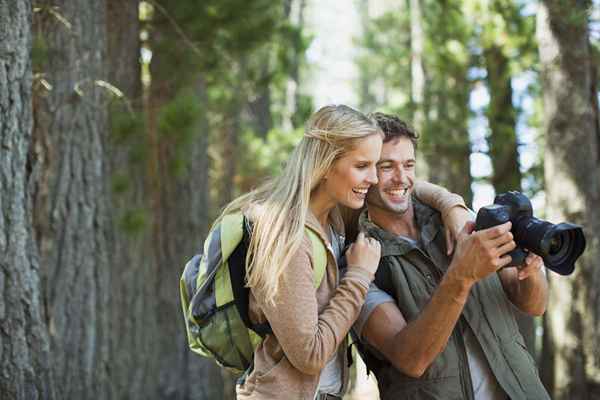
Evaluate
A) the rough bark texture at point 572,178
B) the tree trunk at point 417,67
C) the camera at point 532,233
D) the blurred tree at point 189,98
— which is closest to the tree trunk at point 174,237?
the blurred tree at point 189,98

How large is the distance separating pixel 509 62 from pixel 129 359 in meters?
5.34

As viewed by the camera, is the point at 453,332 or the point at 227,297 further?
the point at 453,332

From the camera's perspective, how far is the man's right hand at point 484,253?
2572mm

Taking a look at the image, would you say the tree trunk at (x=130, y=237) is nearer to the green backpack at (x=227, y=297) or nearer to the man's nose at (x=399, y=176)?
the man's nose at (x=399, y=176)

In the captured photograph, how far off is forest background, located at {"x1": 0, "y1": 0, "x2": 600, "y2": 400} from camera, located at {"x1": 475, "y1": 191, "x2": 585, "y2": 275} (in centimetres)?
193

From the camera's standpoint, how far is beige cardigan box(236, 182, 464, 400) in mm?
2422

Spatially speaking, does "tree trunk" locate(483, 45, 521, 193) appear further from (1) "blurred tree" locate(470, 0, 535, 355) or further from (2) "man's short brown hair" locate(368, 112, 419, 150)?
(2) "man's short brown hair" locate(368, 112, 419, 150)

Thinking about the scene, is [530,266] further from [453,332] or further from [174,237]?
[174,237]

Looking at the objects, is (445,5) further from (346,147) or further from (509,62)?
(346,147)

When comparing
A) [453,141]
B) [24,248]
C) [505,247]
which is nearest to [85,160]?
[24,248]

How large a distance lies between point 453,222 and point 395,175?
27 cm

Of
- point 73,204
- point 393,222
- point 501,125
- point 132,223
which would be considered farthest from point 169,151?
point 393,222

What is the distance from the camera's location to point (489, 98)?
9703 mm

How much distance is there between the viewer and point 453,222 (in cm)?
292
